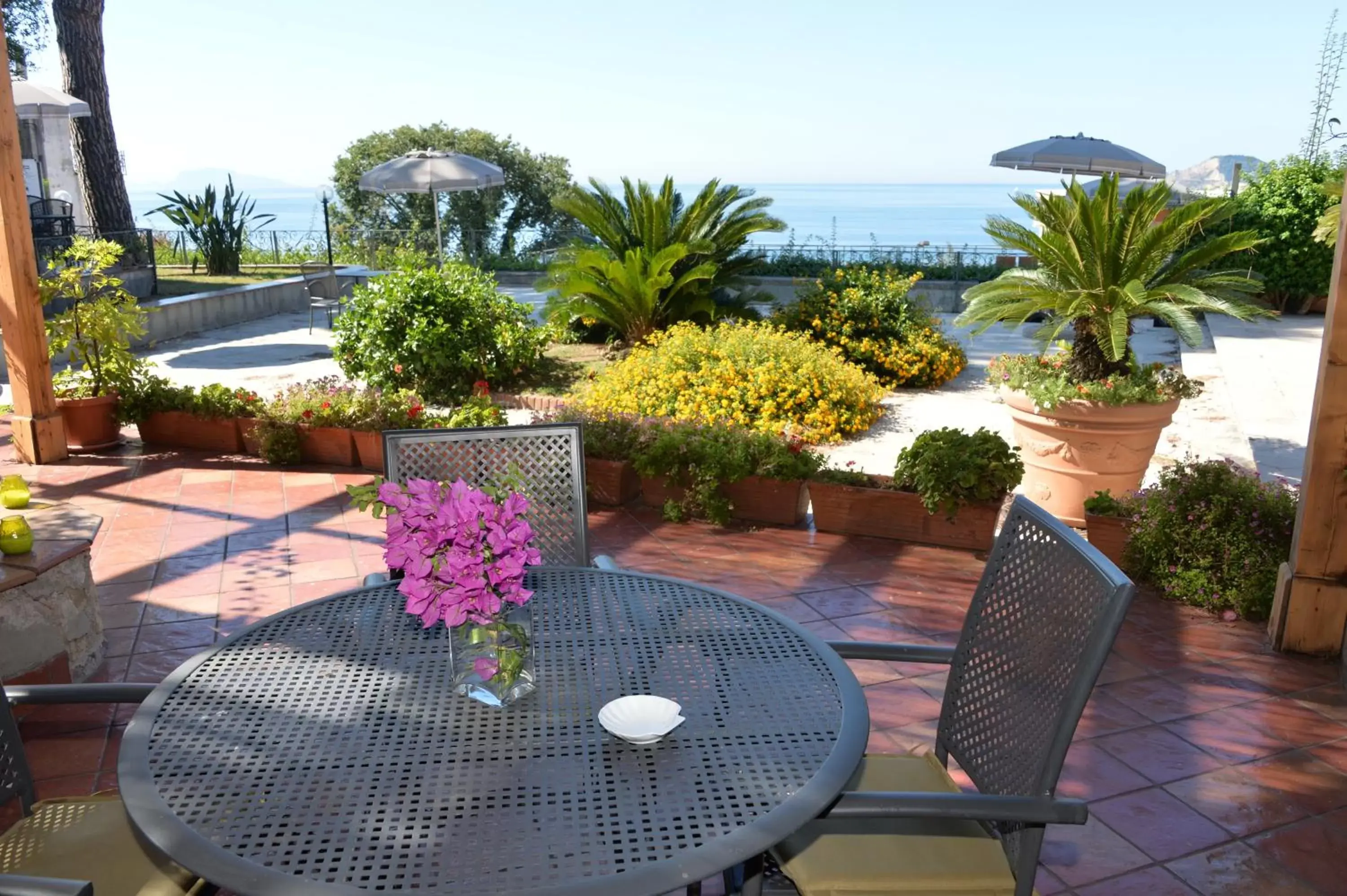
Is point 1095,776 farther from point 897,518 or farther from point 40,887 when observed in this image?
point 40,887

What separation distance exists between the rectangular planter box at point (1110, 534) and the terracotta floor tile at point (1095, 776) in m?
1.56

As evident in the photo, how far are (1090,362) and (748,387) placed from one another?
2.85 m

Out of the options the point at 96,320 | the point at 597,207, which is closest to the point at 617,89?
the point at 597,207

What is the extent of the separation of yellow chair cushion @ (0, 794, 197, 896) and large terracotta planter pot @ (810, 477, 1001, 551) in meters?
3.42

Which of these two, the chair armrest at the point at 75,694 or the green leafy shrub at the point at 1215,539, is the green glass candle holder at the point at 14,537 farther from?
the green leafy shrub at the point at 1215,539

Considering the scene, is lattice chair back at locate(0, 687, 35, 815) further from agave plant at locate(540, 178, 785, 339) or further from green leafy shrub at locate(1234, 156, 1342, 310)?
green leafy shrub at locate(1234, 156, 1342, 310)

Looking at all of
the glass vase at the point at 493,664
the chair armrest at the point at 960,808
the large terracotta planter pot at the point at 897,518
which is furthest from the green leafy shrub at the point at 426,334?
the chair armrest at the point at 960,808

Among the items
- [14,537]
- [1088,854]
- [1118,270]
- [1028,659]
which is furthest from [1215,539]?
[14,537]

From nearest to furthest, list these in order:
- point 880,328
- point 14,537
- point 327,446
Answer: point 14,537
point 327,446
point 880,328

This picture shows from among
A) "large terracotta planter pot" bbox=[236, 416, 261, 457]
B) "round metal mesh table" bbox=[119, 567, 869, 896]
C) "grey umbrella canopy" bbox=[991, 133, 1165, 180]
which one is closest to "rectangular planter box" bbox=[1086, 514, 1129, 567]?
"round metal mesh table" bbox=[119, 567, 869, 896]

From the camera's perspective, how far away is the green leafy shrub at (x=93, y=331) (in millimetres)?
6211

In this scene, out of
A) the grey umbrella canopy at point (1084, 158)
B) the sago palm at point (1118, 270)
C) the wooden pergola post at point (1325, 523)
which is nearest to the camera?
the wooden pergola post at point (1325, 523)

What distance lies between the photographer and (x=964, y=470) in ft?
14.7

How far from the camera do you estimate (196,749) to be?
1646mm
